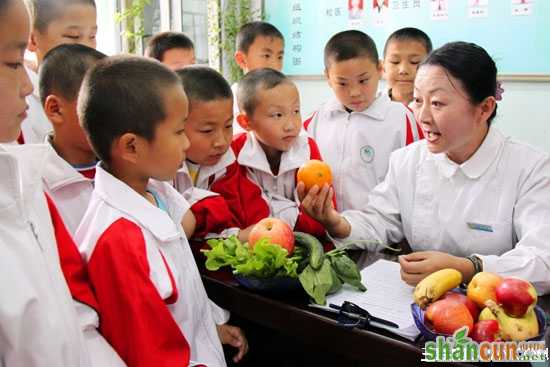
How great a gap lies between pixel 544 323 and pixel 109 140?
3.74 feet

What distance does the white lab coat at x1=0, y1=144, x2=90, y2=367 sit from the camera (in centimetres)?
77

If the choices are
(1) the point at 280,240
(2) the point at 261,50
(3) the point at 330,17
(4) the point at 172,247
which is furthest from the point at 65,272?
(3) the point at 330,17

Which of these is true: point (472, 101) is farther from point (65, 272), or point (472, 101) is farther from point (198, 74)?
point (65, 272)

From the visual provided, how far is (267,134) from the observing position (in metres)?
1.99

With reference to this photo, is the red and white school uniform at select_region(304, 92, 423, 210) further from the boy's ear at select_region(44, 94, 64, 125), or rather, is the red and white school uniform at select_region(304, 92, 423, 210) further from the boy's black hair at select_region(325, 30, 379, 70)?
the boy's ear at select_region(44, 94, 64, 125)

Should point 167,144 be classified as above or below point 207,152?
above

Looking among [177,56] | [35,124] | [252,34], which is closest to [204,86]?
[35,124]

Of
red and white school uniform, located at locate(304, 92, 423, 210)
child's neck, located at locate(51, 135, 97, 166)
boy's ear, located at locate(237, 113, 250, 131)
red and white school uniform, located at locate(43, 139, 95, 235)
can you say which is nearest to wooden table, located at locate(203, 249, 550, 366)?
red and white school uniform, located at locate(43, 139, 95, 235)

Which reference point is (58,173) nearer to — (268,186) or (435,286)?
(268,186)

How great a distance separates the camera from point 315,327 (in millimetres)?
1235

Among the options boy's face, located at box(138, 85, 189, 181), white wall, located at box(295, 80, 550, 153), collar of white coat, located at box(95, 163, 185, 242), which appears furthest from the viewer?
white wall, located at box(295, 80, 550, 153)

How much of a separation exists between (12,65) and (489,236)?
4.66ft

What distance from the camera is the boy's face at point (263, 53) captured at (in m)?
3.46

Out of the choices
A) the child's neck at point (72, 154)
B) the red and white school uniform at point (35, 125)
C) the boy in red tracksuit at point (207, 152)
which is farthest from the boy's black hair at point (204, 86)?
the red and white school uniform at point (35, 125)
